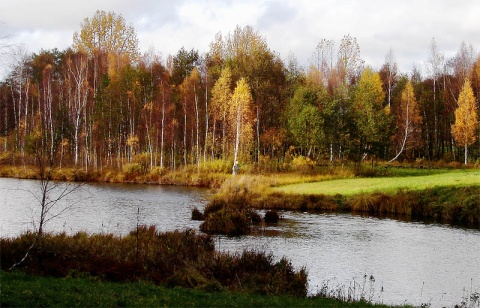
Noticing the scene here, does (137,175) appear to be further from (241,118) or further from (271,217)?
(271,217)

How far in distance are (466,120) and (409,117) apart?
784 centimetres

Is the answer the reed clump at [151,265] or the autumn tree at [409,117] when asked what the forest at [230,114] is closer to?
the autumn tree at [409,117]

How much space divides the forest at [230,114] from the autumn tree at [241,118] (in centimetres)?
14

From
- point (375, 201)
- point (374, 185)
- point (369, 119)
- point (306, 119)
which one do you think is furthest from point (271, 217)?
point (369, 119)

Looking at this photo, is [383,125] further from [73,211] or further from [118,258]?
[118,258]

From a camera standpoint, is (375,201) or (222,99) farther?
(222,99)

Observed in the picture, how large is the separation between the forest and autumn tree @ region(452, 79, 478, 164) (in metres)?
0.12

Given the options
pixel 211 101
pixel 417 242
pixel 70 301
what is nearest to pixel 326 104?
pixel 211 101

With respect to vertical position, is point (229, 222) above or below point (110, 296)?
below

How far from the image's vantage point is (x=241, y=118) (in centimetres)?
6056

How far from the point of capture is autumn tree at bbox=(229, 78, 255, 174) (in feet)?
195

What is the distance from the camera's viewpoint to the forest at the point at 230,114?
195 feet

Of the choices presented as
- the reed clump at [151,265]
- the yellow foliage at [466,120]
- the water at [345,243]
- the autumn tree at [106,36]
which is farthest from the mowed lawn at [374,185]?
the autumn tree at [106,36]

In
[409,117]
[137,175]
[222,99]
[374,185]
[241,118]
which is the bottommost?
[374,185]
